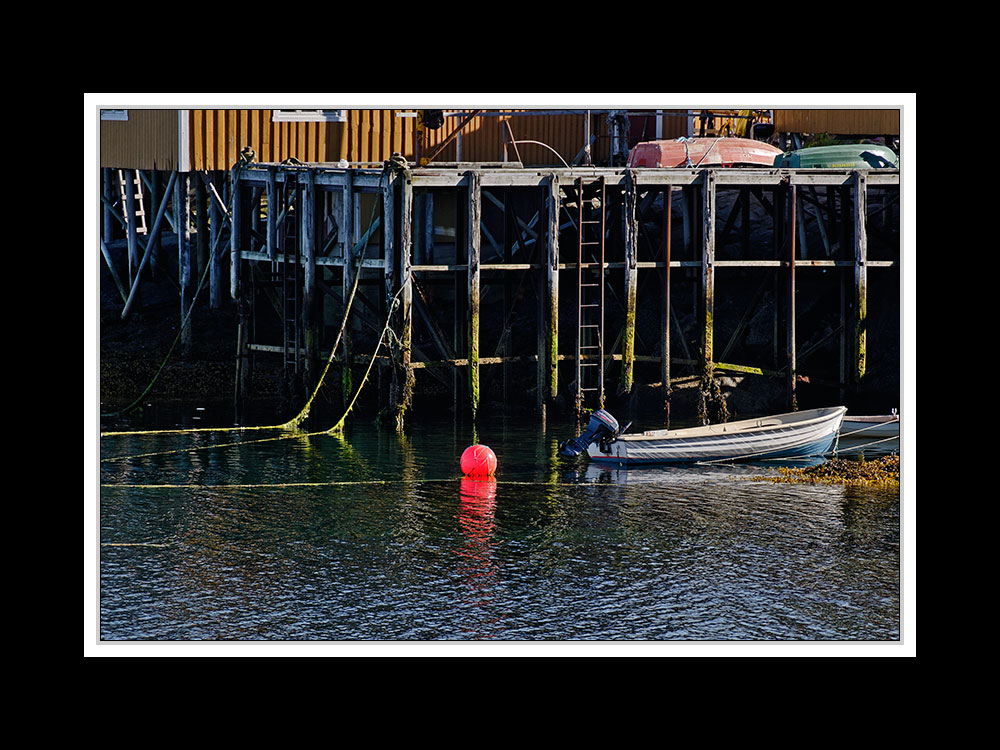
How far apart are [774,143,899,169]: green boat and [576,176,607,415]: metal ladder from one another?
4711 mm

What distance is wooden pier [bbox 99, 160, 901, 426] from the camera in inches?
1099

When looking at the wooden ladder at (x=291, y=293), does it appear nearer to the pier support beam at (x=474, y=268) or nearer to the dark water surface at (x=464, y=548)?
the dark water surface at (x=464, y=548)

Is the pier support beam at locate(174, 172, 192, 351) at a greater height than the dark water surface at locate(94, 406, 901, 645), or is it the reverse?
the pier support beam at locate(174, 172, 192, 351)

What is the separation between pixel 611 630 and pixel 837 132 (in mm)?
21339

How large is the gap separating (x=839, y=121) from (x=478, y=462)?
51.7 ft

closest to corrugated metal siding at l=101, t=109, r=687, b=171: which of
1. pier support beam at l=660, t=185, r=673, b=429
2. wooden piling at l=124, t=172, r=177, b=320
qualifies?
wooden piling at l=124, t=172, r=177, b=320

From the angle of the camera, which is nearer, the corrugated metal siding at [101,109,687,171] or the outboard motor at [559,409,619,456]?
the outboard motor at [559,409,619,456]

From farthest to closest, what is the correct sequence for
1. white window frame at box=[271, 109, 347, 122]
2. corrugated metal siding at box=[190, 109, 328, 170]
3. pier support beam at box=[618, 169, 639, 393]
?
white window frame at box=[271, 109, 347, 122] → corrugated metal siding at box=[190, 109, 328, 170] → pier support beam at box=[618, 169, 639, 393]

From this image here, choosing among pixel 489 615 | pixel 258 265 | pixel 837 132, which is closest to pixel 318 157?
pixel 258 265

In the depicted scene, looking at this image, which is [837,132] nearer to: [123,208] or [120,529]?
[123,208]

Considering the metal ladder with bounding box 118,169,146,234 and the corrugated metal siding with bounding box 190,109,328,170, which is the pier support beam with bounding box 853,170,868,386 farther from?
the metal ladder with bounding box 118,169,146,234

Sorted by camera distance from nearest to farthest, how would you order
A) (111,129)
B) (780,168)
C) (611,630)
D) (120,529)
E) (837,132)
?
(611,630)
(120,529)
(780,168)
(111,129)
(837,132)

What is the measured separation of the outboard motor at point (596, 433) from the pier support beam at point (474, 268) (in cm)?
293

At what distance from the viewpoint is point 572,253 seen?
31.4 m
